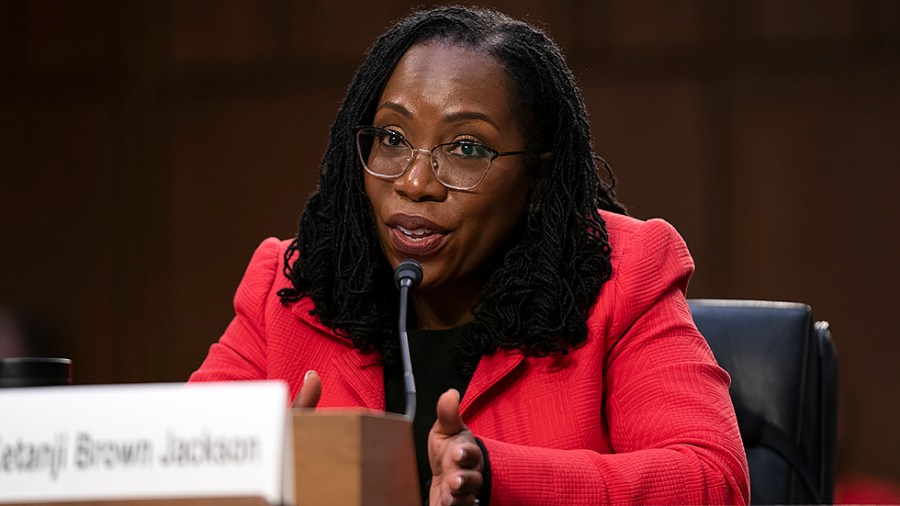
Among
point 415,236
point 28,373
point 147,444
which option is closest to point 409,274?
point 415,236

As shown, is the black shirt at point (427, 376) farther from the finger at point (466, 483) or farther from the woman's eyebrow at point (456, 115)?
the finger at point (466, 483)

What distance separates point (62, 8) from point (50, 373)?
3.14 m

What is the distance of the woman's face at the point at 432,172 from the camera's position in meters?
1.55

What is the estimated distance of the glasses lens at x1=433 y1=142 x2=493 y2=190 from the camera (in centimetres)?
155

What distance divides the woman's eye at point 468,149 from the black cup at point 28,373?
0.65m

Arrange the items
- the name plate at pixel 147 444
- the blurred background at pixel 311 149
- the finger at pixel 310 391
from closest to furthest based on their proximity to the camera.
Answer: the name plate at pixel 147 444, the finger at pixel 310 391, the blurred background at pixel 311 149

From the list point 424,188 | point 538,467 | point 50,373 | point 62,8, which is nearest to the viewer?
point 50,373

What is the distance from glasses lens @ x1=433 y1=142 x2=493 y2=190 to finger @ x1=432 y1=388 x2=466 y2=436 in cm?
50

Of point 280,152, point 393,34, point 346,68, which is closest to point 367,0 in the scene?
point 346,68

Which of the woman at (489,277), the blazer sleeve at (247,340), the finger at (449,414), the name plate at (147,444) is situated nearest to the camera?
the name plate at (147,444)

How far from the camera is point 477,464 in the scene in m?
Answer: 1.14

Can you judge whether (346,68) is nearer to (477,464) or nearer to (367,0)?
(367,0)

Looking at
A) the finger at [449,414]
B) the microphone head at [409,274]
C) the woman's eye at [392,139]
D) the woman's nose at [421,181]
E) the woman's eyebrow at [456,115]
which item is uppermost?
the woman's eyebrow at [456,115]

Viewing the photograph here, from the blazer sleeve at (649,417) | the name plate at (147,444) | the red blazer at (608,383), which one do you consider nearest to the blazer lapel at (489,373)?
the red blazer at (608,383)
